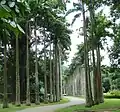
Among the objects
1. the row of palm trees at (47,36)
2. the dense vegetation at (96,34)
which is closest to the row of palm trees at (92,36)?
the dense vegetation at (96,34)

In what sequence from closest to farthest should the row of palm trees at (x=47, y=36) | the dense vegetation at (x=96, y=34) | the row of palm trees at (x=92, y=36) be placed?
the dense vegetation at (x=96, y=34), the row of palm trees at (x=92, y=36), the row of palm trees at (x=47, y=36)

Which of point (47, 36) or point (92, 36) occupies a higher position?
point (47, 36)

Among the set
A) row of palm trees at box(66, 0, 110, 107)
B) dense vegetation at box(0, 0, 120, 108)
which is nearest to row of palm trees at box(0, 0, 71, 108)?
dense vegetation at box(0, 0, 120, 108)

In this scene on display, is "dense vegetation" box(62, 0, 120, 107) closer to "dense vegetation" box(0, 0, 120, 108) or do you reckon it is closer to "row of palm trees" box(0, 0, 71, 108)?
"dense vegetation" box(0, 0, 120, 108)

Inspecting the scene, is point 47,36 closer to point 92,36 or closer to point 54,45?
point 54,45

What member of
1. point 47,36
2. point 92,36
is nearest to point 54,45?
point 47,36

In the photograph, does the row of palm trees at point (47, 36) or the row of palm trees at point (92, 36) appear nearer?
the row of palm trees at point (92, 36)

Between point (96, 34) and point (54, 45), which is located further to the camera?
point (54, 45)

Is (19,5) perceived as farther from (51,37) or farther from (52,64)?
(52,64)

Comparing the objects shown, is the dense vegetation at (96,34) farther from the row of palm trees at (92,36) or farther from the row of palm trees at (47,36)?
the row of palm trees at (47,36)

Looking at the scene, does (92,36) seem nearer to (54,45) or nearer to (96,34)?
(96,34)

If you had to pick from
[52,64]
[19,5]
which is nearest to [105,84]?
[52,64]

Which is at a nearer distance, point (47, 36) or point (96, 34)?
point (96, 34)

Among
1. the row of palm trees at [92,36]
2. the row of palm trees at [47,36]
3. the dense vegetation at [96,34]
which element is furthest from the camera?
the row of palm trees at [47,36]
